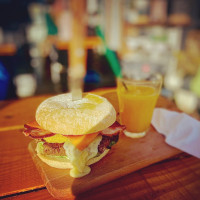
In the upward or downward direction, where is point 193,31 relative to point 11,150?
upward

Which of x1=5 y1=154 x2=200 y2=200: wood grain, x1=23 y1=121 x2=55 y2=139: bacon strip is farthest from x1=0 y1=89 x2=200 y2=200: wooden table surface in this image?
x1=23 y1=121 x2=55 y2=139: bacon strip

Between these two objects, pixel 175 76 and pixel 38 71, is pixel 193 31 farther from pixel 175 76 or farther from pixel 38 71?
pixel 38 71

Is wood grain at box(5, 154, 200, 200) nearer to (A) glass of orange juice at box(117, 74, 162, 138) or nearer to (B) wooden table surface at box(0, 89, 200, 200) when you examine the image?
(B) wooden table surface at box(0, 89, 200, 200)

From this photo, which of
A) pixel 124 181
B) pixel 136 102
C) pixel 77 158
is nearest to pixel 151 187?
pixel 124 181

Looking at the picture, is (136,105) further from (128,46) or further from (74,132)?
(128,46)

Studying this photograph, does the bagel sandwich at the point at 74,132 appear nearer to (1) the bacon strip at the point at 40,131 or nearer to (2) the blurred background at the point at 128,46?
(1) the bacon strip at the point at 40,131

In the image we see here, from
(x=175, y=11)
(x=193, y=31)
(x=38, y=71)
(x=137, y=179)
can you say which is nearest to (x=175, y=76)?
(x=193, y=31)

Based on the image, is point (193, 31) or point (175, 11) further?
point (175, 11)

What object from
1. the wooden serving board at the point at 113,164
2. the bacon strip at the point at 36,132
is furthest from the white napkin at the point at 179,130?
the bacon strip at the point at 36,132
